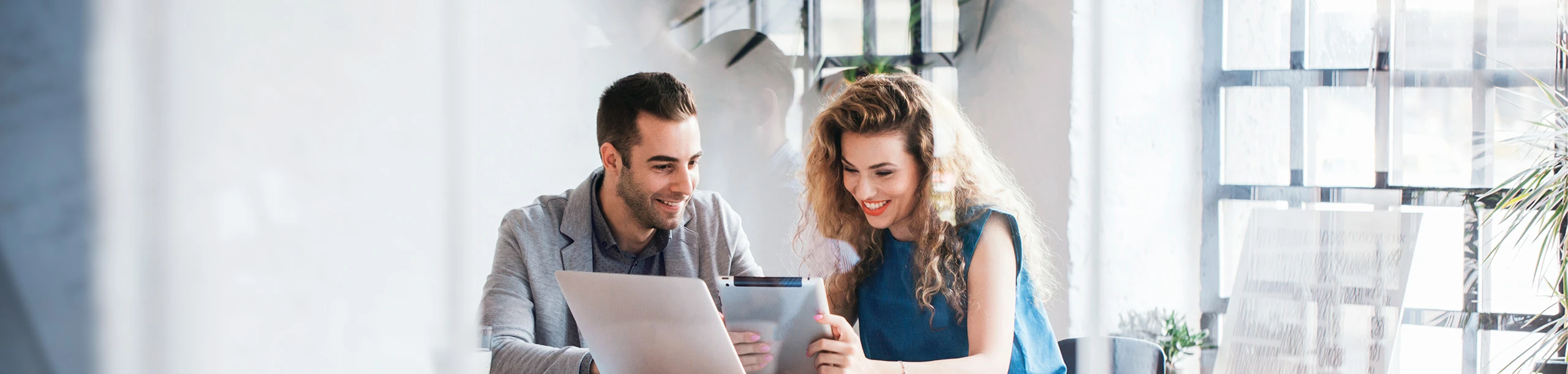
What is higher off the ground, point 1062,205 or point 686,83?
point 686,83

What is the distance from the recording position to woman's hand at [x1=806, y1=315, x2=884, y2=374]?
1417 millimetres

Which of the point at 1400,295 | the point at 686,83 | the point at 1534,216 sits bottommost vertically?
the point at 1400,295

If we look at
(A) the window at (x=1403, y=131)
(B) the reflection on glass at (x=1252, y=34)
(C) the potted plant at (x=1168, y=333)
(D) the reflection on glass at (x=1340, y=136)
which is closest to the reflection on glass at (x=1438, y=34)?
(A) the window at (x=1403, y=131)

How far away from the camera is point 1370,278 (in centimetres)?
174

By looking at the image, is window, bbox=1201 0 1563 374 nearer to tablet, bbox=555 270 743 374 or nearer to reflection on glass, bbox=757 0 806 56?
reflection on glass, bbox=757 0 806 56

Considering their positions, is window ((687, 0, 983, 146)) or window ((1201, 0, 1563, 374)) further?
window ((1201, 0, 1563, 374))

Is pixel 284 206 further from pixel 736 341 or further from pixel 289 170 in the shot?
pixel 736 341

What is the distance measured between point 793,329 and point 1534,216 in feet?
4.88

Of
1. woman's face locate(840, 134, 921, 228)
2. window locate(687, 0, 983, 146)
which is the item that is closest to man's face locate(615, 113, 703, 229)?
window locate(687, 0, 983, 146)

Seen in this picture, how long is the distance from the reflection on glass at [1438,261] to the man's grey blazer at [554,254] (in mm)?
1374

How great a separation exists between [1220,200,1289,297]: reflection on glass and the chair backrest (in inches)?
8.9

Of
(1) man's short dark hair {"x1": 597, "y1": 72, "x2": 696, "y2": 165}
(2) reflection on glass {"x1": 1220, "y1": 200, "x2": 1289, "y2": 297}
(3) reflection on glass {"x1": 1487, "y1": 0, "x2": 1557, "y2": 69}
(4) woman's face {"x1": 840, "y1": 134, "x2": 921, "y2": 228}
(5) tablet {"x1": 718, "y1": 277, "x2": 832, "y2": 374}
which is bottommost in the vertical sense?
(5) tablet {"x1": 718, "y1": 277, "x2": 832, "y2": 374}

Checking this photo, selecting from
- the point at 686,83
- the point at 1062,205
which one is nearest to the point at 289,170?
the point at 686,83

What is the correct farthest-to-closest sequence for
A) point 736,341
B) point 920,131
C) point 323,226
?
point 323,226 < point 920,131 < point 736,341
